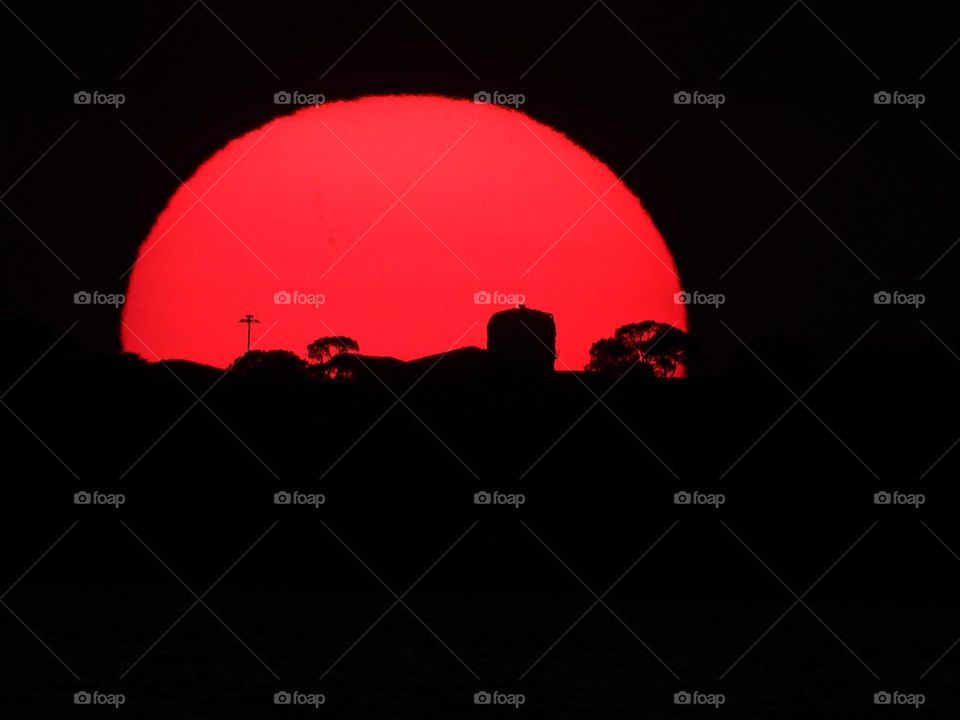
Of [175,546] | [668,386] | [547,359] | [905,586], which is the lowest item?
[905,586]

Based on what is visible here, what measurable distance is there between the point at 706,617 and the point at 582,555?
8.01 meters

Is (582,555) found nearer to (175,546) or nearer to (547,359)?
(175,546)

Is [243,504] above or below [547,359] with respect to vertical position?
below

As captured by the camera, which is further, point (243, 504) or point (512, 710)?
point (243, 504)

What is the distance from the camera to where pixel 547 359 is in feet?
201

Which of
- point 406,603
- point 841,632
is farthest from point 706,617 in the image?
point 406,603
